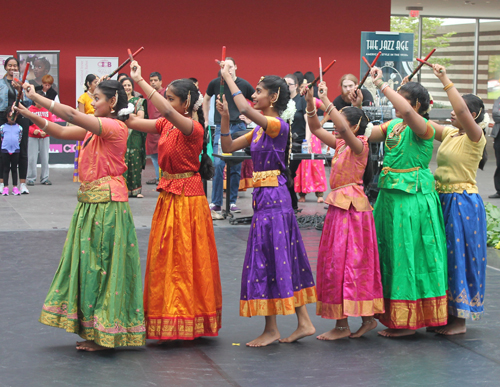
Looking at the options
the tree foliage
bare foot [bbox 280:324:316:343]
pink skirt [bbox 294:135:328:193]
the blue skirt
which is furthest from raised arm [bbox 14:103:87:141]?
the tree foliage

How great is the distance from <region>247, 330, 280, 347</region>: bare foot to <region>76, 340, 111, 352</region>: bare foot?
Result: 811 mm

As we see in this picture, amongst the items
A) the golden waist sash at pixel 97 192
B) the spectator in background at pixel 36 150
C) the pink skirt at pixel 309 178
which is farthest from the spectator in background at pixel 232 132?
the golden waist sash at pixel 97 192

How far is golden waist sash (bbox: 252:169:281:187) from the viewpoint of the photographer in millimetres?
3709

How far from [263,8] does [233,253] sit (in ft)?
32.6

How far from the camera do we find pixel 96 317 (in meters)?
3.47

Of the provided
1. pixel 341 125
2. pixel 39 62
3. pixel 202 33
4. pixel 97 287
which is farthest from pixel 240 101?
pixel 202 33

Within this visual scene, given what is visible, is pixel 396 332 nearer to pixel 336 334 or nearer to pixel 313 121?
pixel 336 334

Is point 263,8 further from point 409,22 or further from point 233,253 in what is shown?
point 233,253

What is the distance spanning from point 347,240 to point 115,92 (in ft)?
4.97

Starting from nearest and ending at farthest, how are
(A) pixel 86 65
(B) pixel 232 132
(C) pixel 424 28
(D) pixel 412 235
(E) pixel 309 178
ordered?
(D) pixel 412 235 → (B) pixel 232 132 → (E) pixel 309 178 → (A) pixel 86 65 → (C) pixel 424 28

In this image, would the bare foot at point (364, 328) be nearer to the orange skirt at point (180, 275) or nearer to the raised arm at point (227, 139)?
the orange skirt at point (180, 275)

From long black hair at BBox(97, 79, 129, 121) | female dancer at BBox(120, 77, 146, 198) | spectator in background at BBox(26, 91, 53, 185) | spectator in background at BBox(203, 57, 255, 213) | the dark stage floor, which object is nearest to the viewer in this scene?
the dark stage floor

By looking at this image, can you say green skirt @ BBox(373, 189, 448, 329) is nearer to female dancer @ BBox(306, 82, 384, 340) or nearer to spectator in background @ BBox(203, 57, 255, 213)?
female dancer @ BBox(306, 82, 384, 340)

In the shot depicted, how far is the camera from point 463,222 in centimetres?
396
